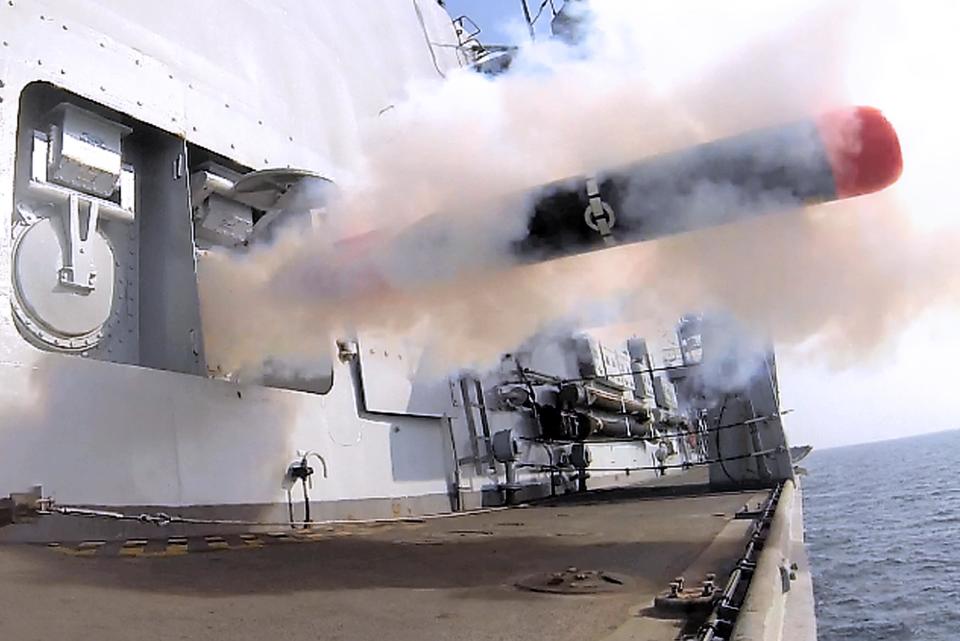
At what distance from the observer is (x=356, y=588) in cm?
305

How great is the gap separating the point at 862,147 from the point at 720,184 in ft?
2.09

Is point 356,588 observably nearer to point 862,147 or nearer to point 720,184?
point 720,184

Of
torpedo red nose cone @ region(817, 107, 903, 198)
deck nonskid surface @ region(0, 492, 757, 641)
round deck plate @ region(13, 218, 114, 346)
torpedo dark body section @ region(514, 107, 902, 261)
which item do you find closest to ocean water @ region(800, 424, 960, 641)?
deck nonskid surface @ region(0, 492, 757, 641)

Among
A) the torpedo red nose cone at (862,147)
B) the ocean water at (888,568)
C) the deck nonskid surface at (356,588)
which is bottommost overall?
the ocean water at (888,568)

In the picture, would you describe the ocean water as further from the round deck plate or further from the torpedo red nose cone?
the round deck plate

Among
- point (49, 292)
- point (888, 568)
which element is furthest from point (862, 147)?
point (888, 568)

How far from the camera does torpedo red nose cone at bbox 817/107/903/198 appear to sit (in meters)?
3.64

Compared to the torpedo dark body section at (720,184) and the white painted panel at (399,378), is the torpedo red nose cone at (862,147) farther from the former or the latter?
the white painted panel at (399,378)

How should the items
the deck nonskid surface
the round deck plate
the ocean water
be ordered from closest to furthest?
the deck nonskid surface < the round deck plate < the ocean water

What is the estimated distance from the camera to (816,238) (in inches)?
165

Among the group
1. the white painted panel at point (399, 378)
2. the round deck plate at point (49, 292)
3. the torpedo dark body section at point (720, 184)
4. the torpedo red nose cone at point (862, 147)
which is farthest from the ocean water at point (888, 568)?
the round deck plate at point (49, 292)

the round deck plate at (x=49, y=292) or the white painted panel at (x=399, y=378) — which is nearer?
the round deck plate at (x=49, y=292)

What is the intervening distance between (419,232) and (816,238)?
2.25 m

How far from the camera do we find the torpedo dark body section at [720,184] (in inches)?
145
